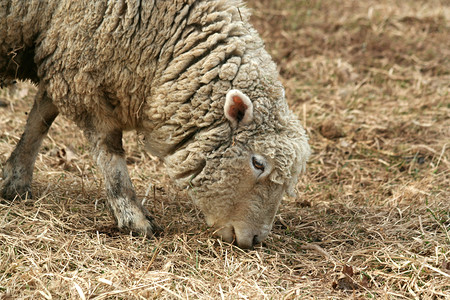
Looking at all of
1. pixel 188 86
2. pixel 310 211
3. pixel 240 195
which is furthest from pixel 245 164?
pixel 310 211

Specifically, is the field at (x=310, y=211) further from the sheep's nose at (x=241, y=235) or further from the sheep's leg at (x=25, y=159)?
the sheep's leg at (x=25, y=159)

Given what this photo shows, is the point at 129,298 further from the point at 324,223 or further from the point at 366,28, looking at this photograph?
the point at 366,28

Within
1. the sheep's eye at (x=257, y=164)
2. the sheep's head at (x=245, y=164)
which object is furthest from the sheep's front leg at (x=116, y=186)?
the sheep's eye at (x=257, y=164)

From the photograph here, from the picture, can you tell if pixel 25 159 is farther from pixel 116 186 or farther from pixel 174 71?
pixel 174 71

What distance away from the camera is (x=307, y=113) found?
746 centimetres

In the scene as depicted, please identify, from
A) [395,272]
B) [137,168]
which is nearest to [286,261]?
[395,272]

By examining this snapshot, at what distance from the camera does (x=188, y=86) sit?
4.05 m

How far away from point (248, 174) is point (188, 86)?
0.75m

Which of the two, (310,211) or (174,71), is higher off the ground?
(174,71)

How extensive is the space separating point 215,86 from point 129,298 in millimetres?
1543

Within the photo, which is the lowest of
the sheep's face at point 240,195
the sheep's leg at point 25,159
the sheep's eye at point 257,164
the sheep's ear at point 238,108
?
the sheep's leg at point 25,159

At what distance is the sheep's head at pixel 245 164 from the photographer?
4016 millimetres

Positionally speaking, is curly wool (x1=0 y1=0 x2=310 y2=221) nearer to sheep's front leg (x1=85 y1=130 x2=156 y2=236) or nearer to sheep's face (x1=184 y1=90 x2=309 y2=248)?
sheep's face (x1=184 y1=90 x2=309 y2=248)

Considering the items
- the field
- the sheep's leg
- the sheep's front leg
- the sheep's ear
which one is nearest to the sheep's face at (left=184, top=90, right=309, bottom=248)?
the sheep's ear
